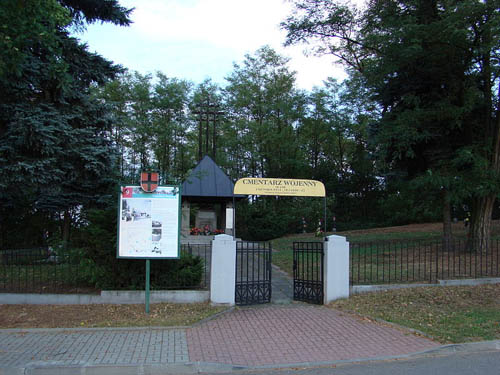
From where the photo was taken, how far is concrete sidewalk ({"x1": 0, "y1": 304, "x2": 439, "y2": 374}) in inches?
212

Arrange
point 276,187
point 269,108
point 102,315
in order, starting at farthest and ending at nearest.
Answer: point 269,108 → point 276,187 → point 102,315

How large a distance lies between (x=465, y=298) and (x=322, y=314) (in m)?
3.39

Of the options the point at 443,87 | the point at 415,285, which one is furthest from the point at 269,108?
the point at 415,285

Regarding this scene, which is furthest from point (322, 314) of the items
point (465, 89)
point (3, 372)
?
point (465, 89)

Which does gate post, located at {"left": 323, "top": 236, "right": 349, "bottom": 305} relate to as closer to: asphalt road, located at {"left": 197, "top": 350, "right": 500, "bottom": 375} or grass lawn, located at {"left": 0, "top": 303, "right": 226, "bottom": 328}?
grass lawn, located at {"left": 0, "top": 303, "right": 226, "bottom": 328}

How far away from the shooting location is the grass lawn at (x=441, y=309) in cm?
685

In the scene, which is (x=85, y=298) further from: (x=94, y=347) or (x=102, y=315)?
(x=94, y=347)

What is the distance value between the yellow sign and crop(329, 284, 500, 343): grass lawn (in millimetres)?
2658

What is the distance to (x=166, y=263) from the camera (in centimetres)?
869

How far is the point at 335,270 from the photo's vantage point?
8898 millimetres

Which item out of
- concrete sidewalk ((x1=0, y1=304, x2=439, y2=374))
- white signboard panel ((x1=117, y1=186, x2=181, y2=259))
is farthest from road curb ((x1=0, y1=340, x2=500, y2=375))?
white signboard panel ((x1=117, y1=186, x2=181, y2=259))

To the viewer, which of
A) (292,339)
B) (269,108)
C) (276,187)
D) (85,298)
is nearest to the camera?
(292,339)

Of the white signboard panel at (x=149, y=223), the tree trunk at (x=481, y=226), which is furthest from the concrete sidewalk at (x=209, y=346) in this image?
the tree trunk at (x=481, y=226)

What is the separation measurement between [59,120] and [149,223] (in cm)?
545
